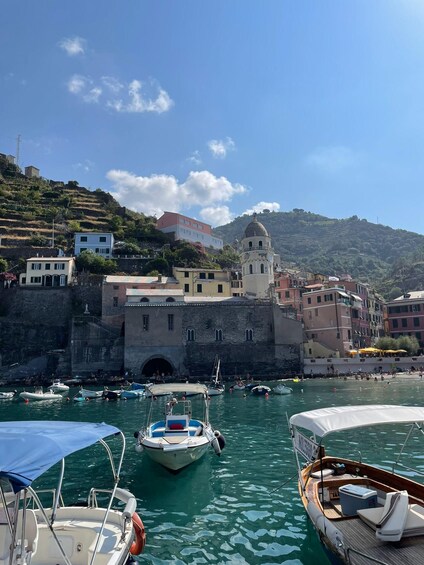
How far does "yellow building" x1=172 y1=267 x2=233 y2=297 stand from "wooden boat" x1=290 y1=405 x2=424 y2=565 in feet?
183

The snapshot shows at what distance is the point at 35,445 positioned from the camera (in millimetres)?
6699

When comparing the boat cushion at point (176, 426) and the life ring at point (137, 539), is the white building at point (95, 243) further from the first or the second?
the life ring at point (137, 539)

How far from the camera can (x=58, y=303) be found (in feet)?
198

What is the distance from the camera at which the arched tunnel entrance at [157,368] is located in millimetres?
55731

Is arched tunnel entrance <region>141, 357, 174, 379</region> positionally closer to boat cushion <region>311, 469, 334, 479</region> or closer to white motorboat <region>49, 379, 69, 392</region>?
white motorboat <region>49, 379, 69, 392</region>

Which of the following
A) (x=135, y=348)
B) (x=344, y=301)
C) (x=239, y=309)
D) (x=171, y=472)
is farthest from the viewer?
(x=344, y=301)

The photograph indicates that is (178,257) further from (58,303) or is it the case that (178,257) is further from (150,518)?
(150,518)

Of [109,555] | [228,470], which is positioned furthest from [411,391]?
[109,555]

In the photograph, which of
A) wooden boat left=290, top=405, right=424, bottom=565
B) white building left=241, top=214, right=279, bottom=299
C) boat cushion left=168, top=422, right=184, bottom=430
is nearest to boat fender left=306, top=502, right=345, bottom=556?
wooden boat left=290, top=405, right=424, bottom=565

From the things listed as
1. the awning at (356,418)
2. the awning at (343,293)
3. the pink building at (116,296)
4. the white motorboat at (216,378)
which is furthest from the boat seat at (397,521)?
the awning at (343,293)

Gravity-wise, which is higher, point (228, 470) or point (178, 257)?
point (178, 257)

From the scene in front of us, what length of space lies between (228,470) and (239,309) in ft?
143

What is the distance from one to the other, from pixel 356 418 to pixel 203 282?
58646mm

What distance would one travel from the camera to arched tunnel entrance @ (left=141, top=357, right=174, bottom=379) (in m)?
55.7
